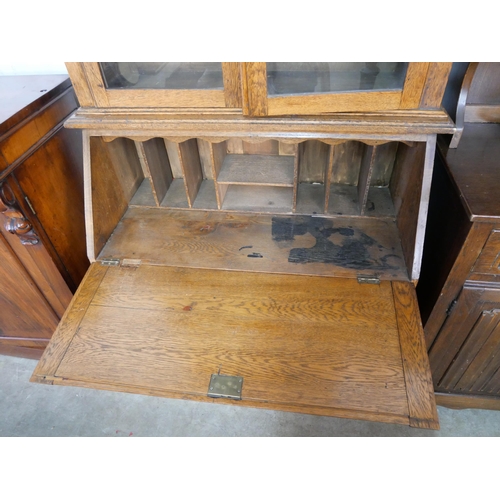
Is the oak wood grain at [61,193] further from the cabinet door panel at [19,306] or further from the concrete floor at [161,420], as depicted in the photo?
the concrete floor at [161,420]

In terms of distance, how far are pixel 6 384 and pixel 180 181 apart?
1.41 metres

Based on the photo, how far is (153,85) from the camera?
98 centimetres

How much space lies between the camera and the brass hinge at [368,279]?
1056 millimetres

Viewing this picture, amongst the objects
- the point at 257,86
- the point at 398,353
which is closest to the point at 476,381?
the point at 398,353

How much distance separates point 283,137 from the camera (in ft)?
3.20

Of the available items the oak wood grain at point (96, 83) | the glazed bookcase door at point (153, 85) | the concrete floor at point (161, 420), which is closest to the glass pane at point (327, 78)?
the glazed bookcase door at point (153, 85)

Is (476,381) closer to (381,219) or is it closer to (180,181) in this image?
(381,219)

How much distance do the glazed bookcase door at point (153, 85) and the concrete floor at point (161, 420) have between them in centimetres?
135

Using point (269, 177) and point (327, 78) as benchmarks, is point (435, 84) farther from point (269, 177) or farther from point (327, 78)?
point (269, 177)

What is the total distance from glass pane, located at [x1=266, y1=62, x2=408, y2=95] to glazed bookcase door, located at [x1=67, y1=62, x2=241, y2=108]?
113 millimetres

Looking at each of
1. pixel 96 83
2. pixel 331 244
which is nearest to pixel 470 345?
pixel 331 244

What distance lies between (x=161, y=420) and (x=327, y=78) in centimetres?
156

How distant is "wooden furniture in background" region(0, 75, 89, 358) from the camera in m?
1.08
